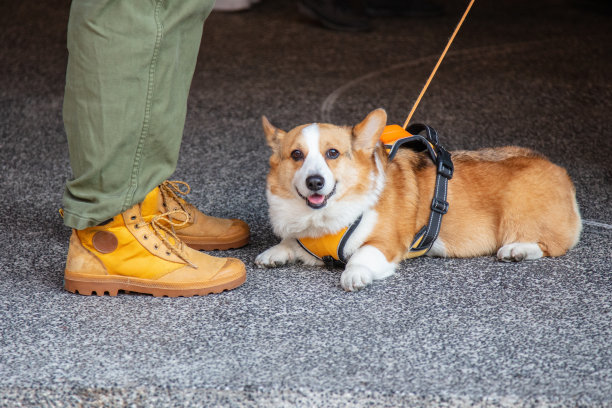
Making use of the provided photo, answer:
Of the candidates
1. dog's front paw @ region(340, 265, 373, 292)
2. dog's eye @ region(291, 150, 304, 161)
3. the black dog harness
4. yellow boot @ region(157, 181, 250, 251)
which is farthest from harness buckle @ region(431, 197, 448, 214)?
yellow boot @ region(157, 181, 250, 251)

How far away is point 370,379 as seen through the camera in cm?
160

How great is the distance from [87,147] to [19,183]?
3.91 feet

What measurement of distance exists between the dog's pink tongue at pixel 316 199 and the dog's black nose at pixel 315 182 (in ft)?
0.12

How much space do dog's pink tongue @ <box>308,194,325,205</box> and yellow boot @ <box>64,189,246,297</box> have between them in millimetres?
306

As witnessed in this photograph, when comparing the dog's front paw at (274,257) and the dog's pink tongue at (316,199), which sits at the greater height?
the dog's pink tongue at (316,199)

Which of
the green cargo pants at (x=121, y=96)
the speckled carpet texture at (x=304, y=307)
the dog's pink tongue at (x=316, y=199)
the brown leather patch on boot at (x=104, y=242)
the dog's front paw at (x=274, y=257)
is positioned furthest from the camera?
the dog's front paw at (x=274, y=257)

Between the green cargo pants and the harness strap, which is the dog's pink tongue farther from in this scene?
the green cargo pants

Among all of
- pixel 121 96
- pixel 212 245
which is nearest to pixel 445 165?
pixel 212 245

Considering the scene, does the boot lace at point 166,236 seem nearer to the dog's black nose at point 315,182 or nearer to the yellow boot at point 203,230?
the yellow boot at point 203,230

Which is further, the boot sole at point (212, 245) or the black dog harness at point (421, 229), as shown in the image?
the boot sole at point (212, 245)

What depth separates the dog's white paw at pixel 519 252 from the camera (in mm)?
2234

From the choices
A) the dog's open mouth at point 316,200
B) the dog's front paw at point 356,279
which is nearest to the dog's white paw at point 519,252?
the dog's front paw at point 356,279

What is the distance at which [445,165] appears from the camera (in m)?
2.26

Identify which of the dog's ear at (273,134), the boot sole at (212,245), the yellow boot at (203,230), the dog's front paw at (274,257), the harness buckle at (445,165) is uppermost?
the harness buckle at (445,165)
